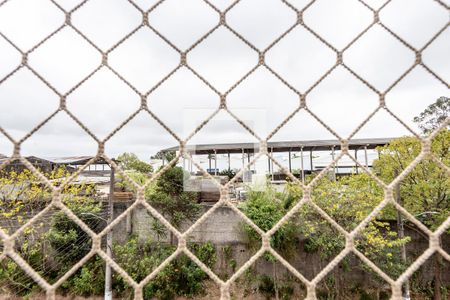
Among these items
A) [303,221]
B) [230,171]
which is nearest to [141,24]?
[303,221]

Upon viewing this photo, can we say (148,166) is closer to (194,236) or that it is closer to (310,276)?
(194,236)

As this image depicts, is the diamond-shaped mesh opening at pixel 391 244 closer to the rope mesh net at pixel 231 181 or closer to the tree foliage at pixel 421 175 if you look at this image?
the tree foliage at pixel 421 175

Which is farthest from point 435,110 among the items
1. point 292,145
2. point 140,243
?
point 140,243

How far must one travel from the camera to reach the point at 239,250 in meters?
5.73

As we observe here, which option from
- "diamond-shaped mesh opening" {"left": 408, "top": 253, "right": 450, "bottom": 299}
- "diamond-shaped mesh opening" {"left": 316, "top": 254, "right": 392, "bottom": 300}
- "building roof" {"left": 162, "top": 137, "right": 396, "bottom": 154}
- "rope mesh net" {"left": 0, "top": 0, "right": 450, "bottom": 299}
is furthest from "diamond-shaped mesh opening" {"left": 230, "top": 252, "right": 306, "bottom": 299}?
"rope mesh net" {"left": 0, "top": 0, "right": 450, "bottom": 299}

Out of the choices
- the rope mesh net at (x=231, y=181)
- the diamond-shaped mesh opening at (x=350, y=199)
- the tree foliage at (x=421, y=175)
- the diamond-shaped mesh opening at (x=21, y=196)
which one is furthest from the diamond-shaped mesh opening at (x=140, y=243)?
the rope mesh net at (x=231, y=181)

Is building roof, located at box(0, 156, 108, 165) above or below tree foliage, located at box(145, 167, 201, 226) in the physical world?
above

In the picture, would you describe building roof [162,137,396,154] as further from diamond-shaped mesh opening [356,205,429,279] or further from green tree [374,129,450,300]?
green tree [374,129,450,300]

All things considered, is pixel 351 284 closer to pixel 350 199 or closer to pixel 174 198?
pixel 350 199

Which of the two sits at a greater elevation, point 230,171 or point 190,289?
point 230,171

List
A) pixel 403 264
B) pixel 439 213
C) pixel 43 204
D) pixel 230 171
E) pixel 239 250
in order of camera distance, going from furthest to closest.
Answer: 1. pixel 230 171
2. pixel 239 250
3. pixel 43 204
4. pixel 403 264
5. pixel 439 213

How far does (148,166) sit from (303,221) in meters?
6.23

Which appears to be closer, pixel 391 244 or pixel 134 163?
pixel 391 244

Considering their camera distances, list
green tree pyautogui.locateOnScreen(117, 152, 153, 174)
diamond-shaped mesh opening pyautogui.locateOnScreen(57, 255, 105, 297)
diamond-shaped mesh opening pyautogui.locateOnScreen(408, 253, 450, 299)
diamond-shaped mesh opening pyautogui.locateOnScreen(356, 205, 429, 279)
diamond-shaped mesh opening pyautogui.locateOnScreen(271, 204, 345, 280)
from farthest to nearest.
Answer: green tree pyautogui.locateOnScreen(117, 152, 153, 174), diamond-shaped mesh opening pyautogui.locateOnScreen(57, 255, 105, 297), diamond-shaped mesh opening pyautogui.locateOnScreen(408, 253, 450, 299), diamond-shaped mesh opening pyautogui.locateOnScreen(271, 204, 345, 280), diamond-shaped mesh opening pyautogui.locateOnScreen(356, 205, 429, 279)
